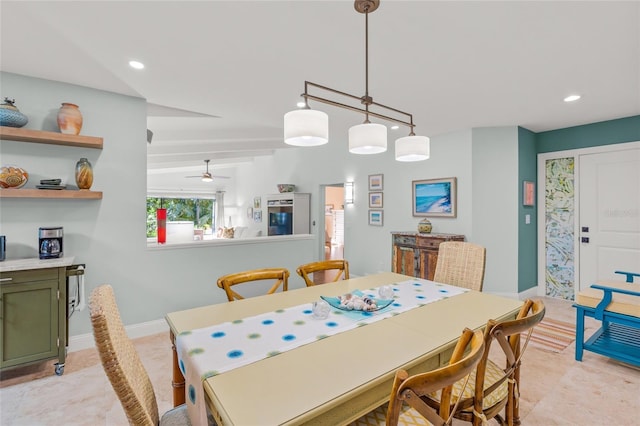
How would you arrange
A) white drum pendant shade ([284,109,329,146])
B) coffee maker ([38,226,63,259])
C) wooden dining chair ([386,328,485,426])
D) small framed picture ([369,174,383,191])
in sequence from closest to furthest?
1. wooden dining chair ([386,328,485,426])
2. white drum pendant shade ([284,109,329,146])
3. coffee maker ([38,226,63,259])
4. small framed picture ([369,174,383,191])

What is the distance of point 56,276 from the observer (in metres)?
2.29

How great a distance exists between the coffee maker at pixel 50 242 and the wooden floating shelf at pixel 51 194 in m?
0.28

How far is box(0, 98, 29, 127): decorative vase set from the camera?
7.63 feet

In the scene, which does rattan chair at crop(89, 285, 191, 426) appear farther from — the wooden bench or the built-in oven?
the built-in oven

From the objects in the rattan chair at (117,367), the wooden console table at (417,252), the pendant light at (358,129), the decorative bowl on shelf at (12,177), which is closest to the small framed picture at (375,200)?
the wooden console table at (417,252)

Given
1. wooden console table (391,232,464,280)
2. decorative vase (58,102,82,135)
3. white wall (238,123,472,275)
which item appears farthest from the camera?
white wall (238,123,472,275)

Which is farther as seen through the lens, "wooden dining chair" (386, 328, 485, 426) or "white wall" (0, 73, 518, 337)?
"white wall" (0, 73, 518, 337)

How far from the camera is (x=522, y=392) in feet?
6.93

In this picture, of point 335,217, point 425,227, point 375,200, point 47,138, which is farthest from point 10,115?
point 335,217

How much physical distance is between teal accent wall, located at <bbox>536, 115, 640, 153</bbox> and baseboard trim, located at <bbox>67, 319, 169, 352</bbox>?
554 centimetres

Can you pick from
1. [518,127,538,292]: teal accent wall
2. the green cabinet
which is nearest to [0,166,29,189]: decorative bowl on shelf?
the green cabinet

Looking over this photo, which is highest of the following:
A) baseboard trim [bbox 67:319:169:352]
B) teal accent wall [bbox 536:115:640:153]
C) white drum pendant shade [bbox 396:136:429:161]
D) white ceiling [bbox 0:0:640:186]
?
white ceiling [bbox 0:0:640:186]

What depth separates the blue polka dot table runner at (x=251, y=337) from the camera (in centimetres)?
107

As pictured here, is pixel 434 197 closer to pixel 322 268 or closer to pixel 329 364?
pixel 322 268
